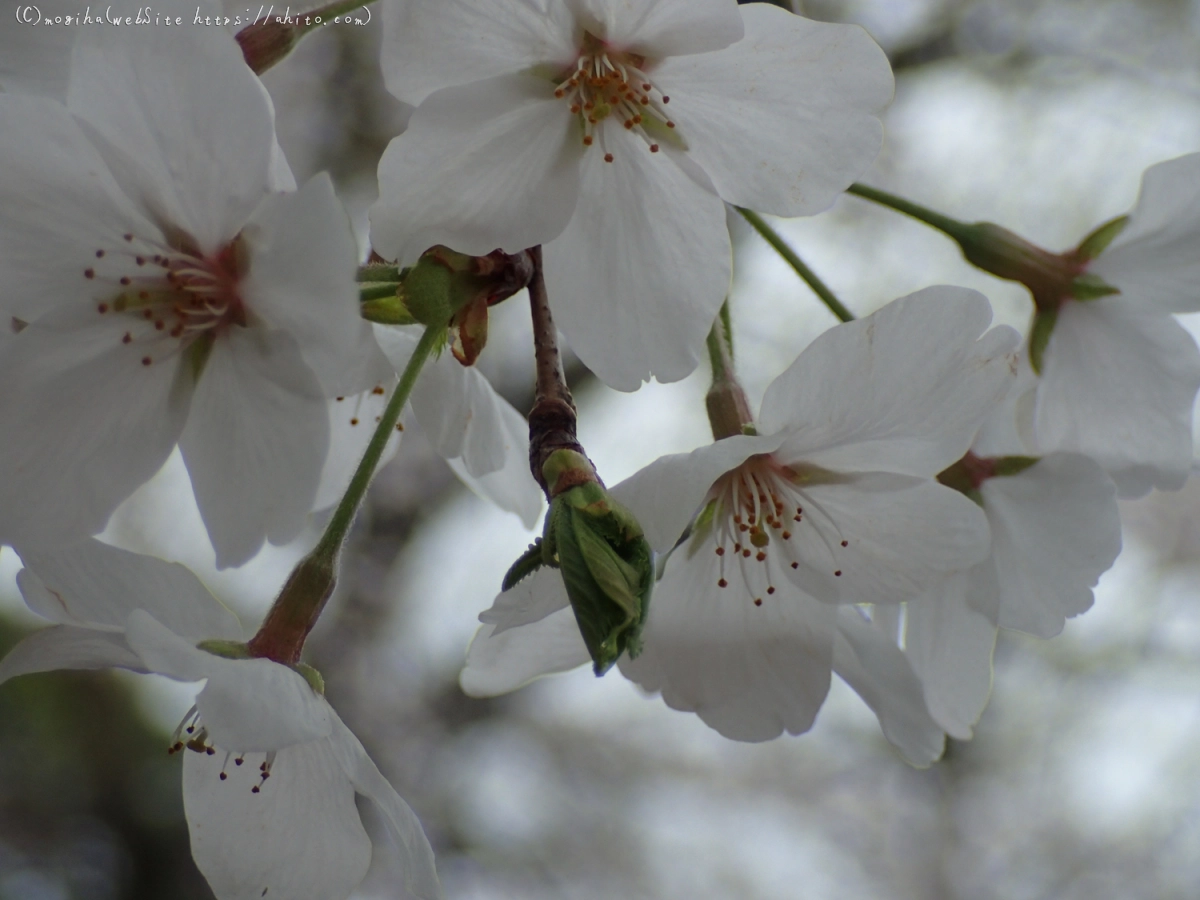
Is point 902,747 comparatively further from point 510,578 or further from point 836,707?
point 836,707

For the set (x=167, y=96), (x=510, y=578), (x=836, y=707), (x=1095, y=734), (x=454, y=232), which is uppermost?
(x=167, y=96)

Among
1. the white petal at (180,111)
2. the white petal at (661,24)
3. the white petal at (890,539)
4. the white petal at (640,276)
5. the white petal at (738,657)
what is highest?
the white petal at (180,111)

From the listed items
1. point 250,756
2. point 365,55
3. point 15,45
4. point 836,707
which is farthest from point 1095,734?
point 15,45

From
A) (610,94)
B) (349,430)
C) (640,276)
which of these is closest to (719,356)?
(640,276)

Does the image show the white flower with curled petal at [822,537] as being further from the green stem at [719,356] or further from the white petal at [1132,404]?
the white petal at [1132,404]

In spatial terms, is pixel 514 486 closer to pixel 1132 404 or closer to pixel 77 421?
pixel 77 421

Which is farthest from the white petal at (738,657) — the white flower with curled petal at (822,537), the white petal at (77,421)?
the white petal at (77,421)
